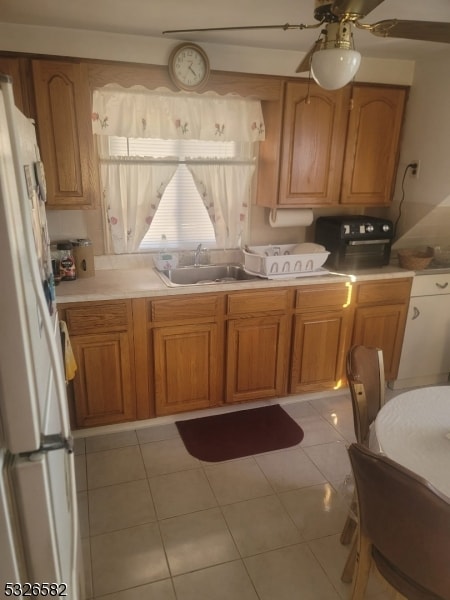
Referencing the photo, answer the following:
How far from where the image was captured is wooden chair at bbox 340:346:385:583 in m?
1.65

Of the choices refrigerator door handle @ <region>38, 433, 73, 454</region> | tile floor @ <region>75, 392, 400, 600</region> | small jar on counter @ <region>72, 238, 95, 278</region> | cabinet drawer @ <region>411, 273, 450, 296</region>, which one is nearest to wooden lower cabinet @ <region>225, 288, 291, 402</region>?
tile floor @ <region>75, 392, 400, 600</region>

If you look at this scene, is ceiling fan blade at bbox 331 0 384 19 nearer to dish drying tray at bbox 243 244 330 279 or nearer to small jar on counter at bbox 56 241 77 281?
dish drying tray at bbox 243 244 330 279

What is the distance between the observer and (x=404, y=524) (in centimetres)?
110

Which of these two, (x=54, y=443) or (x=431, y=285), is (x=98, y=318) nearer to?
(x=54, y=443)

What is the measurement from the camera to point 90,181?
95.0 inches

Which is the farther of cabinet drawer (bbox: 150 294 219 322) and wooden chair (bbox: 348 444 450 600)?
cabinet drawer (bbox: 150 294 219 322)

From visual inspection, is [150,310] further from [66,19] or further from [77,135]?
[66,19]

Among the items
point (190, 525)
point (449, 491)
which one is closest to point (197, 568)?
point (190, 525)

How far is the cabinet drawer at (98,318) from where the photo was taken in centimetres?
228

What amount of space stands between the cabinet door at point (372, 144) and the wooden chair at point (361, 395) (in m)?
1.54

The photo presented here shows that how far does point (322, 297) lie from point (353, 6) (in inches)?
69.6

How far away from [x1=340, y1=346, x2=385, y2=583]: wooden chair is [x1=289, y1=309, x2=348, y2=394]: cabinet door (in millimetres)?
968

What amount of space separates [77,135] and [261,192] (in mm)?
1274

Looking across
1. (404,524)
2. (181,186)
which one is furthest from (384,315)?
(404,524)
